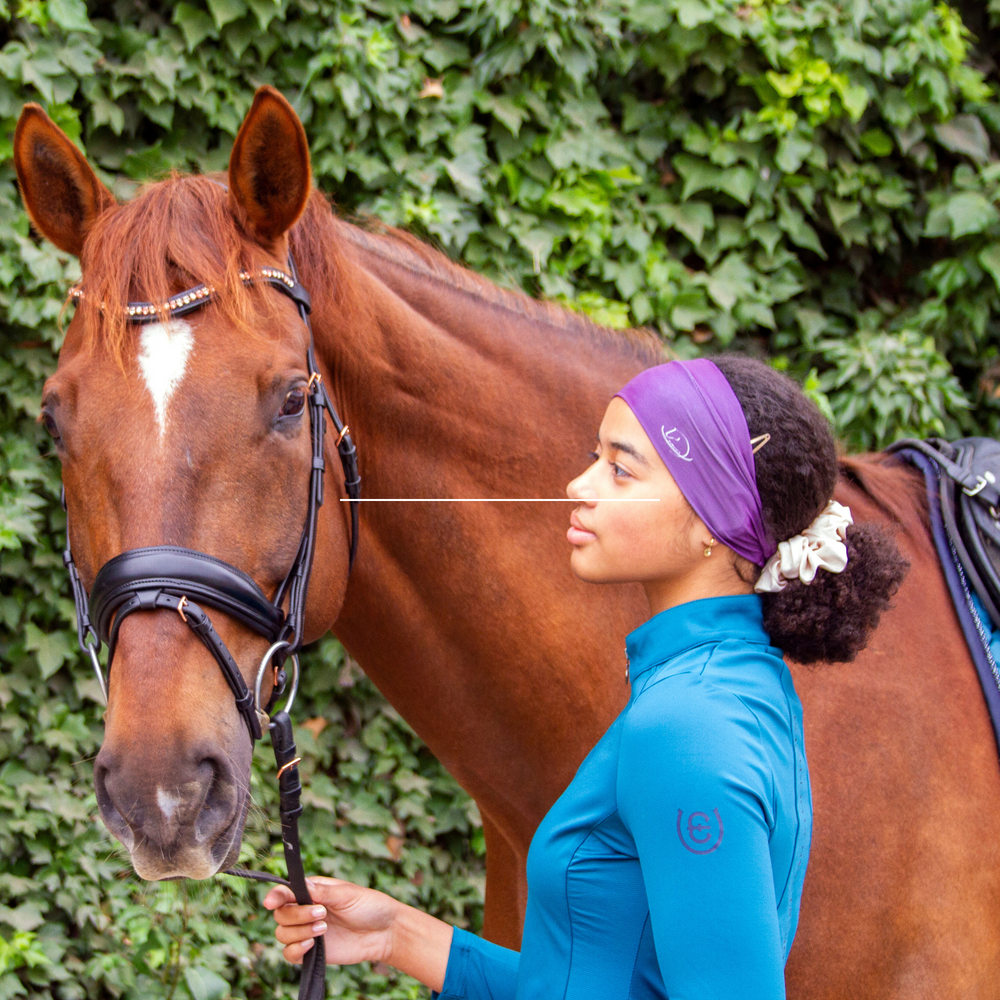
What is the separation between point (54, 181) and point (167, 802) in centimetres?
122

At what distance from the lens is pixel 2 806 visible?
3127mm

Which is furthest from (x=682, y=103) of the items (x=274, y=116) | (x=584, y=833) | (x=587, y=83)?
(x=584, y=833)

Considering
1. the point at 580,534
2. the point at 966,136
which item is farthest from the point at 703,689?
the point at 966,136

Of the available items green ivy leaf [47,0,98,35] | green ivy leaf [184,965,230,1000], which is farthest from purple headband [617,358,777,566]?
green ivy leaf [47,0,98,35]

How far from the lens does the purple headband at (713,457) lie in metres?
1.24

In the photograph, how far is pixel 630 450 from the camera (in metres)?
1.31

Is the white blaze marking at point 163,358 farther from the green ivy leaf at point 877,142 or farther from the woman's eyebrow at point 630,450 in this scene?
the green ivy leaf at point 877,142

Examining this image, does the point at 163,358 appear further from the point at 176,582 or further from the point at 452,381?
the point at 452,381

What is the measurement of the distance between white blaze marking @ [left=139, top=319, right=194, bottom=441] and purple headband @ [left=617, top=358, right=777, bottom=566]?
0.79 meters

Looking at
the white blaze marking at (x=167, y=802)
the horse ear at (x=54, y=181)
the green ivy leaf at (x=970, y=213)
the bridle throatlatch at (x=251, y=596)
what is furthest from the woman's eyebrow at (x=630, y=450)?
the green ivy leaf at (x=970, y=213)

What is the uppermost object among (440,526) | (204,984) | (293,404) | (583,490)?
(583,490)

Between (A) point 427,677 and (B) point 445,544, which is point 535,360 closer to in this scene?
(B) point 445,544

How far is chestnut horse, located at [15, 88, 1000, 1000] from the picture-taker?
155cm

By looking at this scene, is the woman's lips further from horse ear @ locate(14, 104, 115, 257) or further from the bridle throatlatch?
horse ear @ locate(14, 104, 115, 257)
